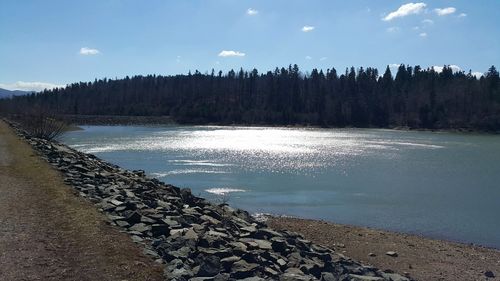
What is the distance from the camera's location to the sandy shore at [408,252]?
15.5 metres

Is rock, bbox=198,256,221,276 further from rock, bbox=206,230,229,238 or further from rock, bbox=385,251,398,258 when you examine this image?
rock, bbox=385,251,398,258

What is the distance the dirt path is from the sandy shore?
8940mm

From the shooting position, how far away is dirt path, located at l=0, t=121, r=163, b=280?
904 cm

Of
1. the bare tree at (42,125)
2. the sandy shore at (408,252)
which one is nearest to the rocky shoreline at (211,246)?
the sandy shore at (408,252)

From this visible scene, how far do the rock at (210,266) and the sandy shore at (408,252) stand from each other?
7.57 m

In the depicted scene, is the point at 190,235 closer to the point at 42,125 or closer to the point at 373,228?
the point at 373,228

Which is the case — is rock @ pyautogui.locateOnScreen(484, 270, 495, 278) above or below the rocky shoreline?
below

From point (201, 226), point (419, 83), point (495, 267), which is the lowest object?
point (495, 267)

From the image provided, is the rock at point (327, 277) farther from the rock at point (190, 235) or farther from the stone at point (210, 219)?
the stone at point (210, 219)

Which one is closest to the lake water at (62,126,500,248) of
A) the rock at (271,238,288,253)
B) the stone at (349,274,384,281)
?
the stone at (349,274,384,281)

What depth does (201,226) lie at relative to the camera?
43.9ft

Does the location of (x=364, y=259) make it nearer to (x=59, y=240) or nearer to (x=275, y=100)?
(x=59, y=240)

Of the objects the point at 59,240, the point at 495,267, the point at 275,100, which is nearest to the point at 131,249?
the point at 59,240

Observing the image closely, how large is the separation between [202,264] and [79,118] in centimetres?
16929
